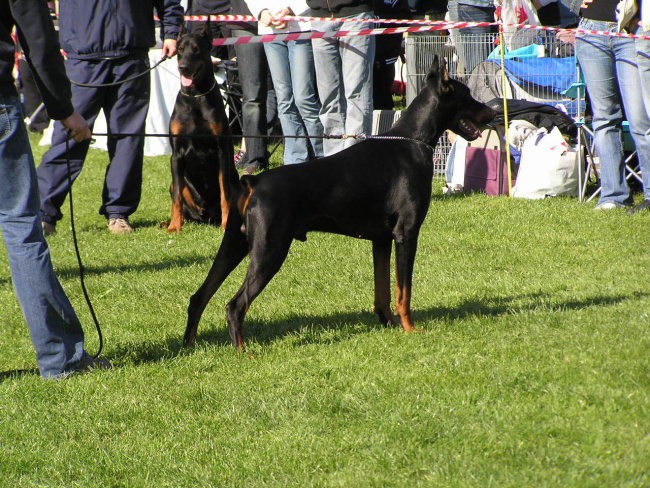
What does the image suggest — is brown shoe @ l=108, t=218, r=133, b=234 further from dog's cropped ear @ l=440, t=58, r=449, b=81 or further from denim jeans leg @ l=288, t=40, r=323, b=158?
dog's cropped ear @ l=440, t=58, r=449, b=81

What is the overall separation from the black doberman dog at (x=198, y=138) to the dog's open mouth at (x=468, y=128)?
2.86 metres

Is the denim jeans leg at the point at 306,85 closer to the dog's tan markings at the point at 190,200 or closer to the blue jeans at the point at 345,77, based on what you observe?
the blue jeans at the point at 345,77

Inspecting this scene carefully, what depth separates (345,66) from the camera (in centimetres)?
895

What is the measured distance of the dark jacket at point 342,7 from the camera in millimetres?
8781

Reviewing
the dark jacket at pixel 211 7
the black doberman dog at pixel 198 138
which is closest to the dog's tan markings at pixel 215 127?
the black doberman dog at pixel 198 138

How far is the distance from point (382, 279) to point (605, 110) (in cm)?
380

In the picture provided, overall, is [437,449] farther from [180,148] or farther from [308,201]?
[180,148]

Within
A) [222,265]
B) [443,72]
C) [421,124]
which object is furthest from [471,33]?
[222,265]

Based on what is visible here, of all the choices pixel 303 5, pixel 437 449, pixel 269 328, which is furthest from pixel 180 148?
pixel 437 449

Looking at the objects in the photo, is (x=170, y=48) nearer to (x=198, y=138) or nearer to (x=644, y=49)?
(x=198, y=138)

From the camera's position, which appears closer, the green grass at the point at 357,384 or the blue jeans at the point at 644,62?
the green grass at the point at 357,384

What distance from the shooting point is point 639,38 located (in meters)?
7.36

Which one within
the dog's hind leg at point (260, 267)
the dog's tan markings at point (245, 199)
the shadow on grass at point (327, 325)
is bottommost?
the shadow on grass at point (327, 325)

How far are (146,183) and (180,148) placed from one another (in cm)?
317
